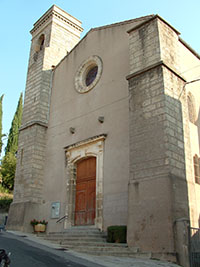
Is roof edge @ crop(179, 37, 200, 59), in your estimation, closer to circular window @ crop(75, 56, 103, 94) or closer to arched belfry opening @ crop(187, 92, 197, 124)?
arched belfry opening @ crop(187, 92, 197, 124)

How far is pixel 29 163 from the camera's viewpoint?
15.3 meters

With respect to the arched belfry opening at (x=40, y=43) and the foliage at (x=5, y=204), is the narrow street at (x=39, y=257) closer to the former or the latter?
the foliage at (x=5, y=204)

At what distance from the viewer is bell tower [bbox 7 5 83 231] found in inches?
576

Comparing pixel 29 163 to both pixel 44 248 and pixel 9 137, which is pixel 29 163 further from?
pixel 9 137

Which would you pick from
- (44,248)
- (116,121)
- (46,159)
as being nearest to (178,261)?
(44,248)

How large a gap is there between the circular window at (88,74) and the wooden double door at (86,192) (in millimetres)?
3525

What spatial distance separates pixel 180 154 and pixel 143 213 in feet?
7.38

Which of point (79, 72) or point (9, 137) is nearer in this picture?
point (79, 72)

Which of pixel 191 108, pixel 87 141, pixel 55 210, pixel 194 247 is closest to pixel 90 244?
pixel 194 247

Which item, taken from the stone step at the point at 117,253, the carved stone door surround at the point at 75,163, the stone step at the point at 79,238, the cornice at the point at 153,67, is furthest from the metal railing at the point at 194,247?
the cornice at the point at 153,67

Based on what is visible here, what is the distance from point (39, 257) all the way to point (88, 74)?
9882 millimetres

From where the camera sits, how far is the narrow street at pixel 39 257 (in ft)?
22.6

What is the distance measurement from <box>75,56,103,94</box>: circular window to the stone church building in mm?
53

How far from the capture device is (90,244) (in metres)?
9.77
